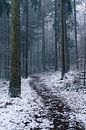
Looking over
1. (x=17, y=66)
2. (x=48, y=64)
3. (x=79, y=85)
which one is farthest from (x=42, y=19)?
(x=17, y=66)

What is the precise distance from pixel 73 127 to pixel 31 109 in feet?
10.1

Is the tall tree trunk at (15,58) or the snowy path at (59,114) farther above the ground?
the tall tree trunk at (15,58)

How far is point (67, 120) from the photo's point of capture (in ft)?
29.1

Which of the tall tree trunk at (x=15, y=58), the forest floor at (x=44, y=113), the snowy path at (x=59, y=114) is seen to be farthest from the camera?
the tall tree trunk at (x=15, y=58)

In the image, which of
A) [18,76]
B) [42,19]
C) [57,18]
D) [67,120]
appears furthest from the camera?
[42,19]

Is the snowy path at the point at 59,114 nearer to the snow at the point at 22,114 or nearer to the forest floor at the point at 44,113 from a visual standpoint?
the forest floor at the point at 44,113

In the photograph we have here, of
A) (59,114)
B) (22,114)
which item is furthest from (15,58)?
(59,114)

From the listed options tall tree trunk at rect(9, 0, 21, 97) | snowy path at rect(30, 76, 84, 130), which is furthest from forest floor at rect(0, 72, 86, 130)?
tall tree trunk at rect(9, 0, 21, 97)

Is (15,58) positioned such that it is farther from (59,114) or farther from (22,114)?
(59,114)

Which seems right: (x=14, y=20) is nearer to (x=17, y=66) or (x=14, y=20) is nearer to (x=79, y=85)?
(x=17, y=66)

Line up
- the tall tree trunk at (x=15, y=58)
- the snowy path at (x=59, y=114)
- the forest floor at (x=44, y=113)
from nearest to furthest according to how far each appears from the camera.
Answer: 1. the snowy path at (x=59, y=114)
2. the forest floor at (x=44, y=113)
3. the tall tree trunk at (x=15, y=58)

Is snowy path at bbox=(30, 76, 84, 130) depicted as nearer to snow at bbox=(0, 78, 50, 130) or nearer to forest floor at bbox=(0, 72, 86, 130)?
forest floor at bbox=(0, 72, 86, 130)

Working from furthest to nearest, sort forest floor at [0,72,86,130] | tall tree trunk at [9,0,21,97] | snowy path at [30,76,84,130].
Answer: tall tree trunk at [9,0,21,97], forest floor at [0,72,86,130], snowy path at [30,76,84,130]

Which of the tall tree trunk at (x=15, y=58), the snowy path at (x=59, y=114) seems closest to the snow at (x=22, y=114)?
the snowy path at (x=59, y=114)
